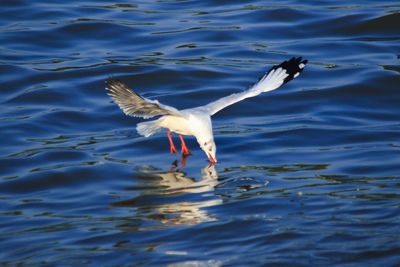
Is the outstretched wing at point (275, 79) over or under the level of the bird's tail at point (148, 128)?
over

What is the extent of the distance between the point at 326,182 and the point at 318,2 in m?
9.26

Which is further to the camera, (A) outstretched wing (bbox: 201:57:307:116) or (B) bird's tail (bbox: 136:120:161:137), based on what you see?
(A) outstretched wing (bbox: 201:57:307:116)

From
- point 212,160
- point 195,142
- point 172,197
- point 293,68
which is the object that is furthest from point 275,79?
point 172,197

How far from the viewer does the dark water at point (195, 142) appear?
232 inches

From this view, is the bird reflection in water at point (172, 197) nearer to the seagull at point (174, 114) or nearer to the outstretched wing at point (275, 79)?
the seagull at point (174, 114)

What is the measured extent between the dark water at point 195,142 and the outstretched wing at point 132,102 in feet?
2.46

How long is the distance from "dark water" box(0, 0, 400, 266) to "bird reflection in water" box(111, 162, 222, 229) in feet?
0.07

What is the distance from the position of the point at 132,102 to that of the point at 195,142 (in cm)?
183

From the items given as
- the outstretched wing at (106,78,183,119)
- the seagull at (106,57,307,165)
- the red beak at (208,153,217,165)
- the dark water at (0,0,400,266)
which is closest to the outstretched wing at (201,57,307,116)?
the seagull at (106,57,307,165)

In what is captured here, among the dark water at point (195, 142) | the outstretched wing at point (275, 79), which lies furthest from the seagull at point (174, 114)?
the dark water at point (195, 142)

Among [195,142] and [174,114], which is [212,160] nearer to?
[174,114]

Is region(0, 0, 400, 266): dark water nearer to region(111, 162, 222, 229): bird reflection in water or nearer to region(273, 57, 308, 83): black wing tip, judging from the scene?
→ region(111, 162, 222, 229): bird reflection in water

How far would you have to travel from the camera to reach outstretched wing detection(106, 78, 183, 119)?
741cm

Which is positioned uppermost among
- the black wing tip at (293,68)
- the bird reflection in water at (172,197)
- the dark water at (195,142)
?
the black wing tip at (293,68)
